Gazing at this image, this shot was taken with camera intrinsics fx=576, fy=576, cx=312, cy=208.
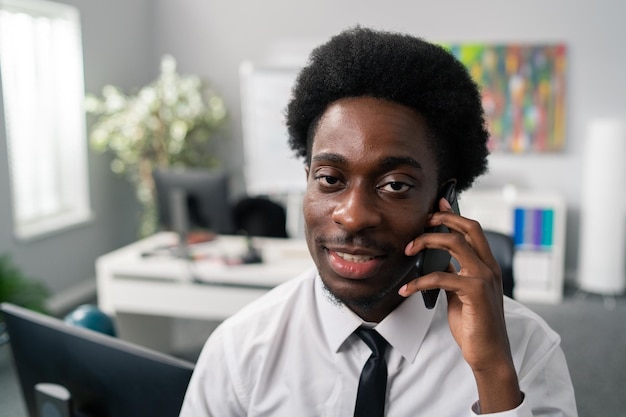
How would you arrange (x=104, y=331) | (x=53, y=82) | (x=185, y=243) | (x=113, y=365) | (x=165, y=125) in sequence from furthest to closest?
1. (x=165, y=125)
2. (x=53, y=82)
3. (x=185, y=243)
4. (x=104, y=331)
5. (x=113, y=365)

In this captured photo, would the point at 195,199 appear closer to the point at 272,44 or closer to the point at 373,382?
the point at 373,382

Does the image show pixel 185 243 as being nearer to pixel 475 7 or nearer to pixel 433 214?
pixel 433 214

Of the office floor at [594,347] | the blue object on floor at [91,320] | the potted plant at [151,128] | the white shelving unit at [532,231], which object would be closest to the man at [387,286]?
the blue object on floor at [91,320]

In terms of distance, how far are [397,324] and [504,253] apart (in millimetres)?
882

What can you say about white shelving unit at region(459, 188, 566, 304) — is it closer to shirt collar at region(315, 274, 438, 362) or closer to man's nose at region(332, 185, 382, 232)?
shirt collar at region(315, 274, 438, 362)

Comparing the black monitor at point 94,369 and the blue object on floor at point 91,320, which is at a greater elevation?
→ the black monitor at point 94,369

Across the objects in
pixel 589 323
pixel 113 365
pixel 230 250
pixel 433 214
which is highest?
pixel 433 214

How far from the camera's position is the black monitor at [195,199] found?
A: 2.60 m

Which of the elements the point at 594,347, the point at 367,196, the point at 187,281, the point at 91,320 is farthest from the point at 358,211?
the point at 594,347

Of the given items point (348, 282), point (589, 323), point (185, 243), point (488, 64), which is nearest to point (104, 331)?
point (185, 243)

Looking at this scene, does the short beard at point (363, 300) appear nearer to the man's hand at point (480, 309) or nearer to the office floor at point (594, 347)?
the man's hand at point (480, 309)

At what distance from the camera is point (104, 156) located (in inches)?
185

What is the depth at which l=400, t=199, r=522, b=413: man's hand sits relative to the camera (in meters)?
0.81

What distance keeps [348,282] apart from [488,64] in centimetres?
416
